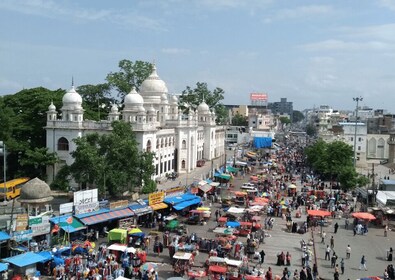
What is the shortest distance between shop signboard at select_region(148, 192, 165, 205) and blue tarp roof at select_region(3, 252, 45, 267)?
11252 mm

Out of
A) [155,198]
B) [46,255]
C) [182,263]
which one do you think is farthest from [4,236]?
[155,198]

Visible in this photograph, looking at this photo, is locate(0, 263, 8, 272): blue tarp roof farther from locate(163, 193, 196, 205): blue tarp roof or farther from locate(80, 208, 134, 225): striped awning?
locate(163, 193, 196, 205): blue tarp roof

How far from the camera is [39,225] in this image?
23.4 metres

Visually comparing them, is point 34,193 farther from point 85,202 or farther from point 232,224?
point 232,224

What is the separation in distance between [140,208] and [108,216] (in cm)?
298

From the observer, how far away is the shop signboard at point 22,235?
22.2 metres

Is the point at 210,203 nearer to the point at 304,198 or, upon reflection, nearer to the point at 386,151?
the point at 304,198

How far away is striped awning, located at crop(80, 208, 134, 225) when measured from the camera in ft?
85.2

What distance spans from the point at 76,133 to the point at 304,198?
21.1 m

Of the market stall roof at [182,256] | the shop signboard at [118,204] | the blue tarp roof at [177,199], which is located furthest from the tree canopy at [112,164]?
the market stall roof at [182,256]

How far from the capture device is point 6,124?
42.6 meters

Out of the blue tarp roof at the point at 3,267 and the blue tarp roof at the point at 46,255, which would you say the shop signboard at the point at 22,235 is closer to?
the blue tarp roof at the point at 46,255

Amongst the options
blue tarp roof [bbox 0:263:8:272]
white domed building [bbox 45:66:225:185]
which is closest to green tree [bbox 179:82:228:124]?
white domed building [bbox 45:66:225:185]

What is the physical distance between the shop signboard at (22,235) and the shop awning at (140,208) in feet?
24.5
